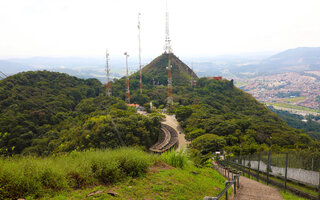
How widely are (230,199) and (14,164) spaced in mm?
5857

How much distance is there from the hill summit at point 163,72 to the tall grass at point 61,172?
3021 inches

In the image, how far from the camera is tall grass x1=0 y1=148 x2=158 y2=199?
13.2 feet

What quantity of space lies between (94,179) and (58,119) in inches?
1369

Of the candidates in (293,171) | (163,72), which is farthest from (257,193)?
(163,72)

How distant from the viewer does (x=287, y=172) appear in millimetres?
7156

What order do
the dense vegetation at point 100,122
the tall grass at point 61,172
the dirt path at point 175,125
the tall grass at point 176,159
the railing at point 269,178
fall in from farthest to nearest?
the dirt path at point 175,125 → the dense vegetation at point 100,122 → the tall grass at point 176,159 → the railing at point 269,178 → the tall grass at point 61,172

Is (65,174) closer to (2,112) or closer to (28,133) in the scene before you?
(28,133)

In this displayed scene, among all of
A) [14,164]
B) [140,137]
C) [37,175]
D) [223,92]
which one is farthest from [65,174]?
[223,92]

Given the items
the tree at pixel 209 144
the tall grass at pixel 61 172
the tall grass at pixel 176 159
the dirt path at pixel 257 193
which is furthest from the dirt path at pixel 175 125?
the tall grass at pixel 61 172

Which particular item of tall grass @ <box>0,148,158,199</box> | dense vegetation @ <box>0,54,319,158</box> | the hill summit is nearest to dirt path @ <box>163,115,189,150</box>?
dense vegetation @ <box>0,54,319,158</box>

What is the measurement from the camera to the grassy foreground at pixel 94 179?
4102 millimetres

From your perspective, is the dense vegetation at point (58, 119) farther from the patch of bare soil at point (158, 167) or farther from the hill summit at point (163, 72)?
the hill summit at point (163, 72)

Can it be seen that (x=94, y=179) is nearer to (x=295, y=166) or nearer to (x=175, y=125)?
(x=295, y=166)

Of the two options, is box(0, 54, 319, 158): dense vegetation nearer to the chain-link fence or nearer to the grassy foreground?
the grassy foreground
